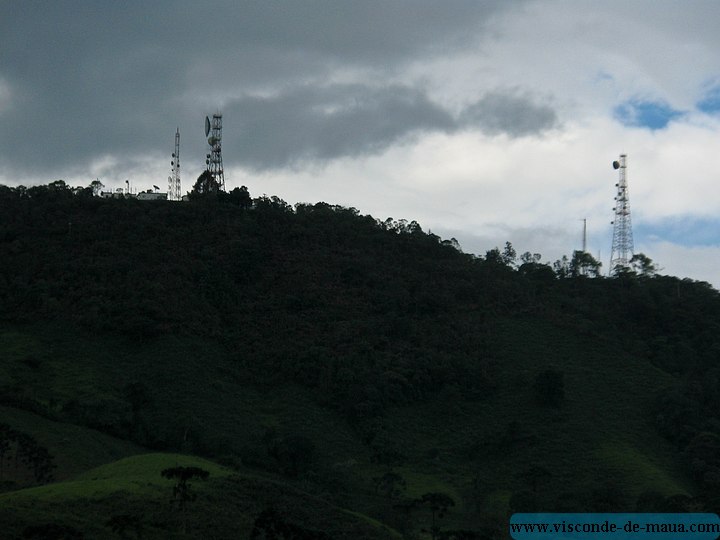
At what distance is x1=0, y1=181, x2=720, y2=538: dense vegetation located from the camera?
57719mm

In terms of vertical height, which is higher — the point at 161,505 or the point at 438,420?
the point at 161,505

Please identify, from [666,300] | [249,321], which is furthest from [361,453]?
[666,300]

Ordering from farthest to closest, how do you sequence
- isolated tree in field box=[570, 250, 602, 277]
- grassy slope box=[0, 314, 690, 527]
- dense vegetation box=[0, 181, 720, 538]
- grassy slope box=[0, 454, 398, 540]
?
1. isolated tree in field box=[570, 250, 602, 277]
2. grassy slope box=[0, 314, 690, 527]
3. dense vegetation box=[0, 181, 720, 538]
4. grassy slope box=[0, 454, 398, 540]

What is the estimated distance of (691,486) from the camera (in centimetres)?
A: 6975

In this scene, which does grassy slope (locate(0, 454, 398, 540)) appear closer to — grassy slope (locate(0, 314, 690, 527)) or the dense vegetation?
the dense vegetation

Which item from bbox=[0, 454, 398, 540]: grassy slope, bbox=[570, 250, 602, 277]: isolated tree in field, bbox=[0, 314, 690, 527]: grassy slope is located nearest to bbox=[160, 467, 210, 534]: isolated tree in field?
bbox=[0, 454, 398, 540]: grassy slope

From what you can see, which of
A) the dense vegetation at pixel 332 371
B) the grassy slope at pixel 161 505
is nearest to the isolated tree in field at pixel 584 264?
the dense vegetation at pixel 332 371

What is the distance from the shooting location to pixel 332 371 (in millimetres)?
82250

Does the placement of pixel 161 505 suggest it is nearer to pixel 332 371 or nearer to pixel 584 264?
pixel 332 371

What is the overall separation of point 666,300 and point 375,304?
Result: 3019 centimetres

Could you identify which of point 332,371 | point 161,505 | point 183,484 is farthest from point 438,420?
point 183,484

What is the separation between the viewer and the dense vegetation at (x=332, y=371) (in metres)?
57.7

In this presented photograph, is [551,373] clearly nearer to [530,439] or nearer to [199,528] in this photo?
[530,439]

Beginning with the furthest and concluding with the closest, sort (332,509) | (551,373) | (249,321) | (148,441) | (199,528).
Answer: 1. (249,321)
2. (551,373)
3. (148,441)
4. (332,509)
5. (199,528)
